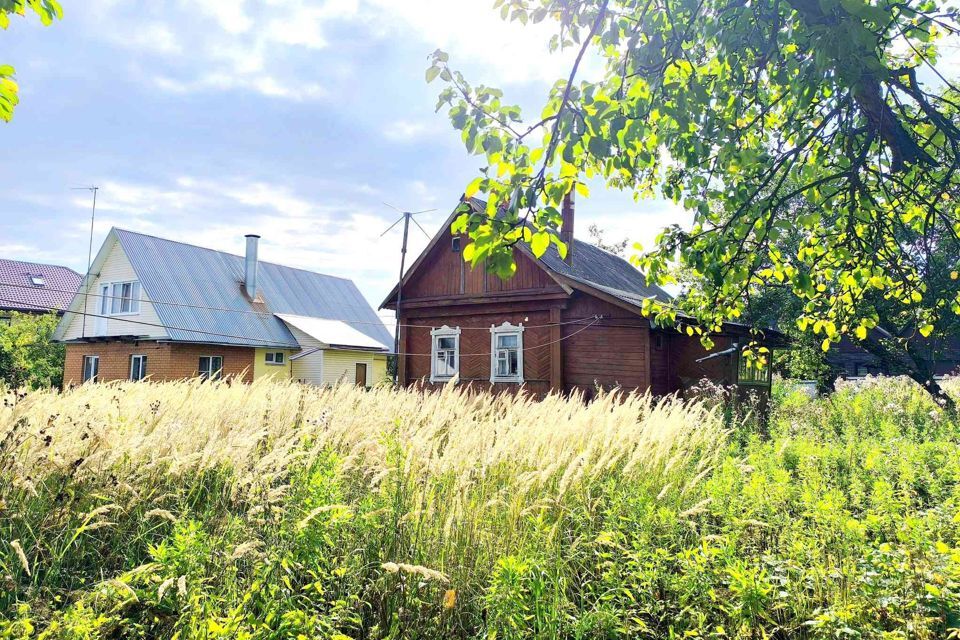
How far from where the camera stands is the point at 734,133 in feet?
13.4

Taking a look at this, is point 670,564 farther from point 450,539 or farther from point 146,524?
point 146,524

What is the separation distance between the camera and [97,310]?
23.4 meters

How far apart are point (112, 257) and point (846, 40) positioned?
26.7m

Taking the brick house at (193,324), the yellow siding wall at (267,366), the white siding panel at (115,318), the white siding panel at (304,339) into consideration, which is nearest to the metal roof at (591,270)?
the brick house at (193,324)

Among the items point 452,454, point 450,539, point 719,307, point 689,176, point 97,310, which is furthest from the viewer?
point 97,310

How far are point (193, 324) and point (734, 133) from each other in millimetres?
22672

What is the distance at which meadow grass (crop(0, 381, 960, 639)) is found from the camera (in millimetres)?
2641

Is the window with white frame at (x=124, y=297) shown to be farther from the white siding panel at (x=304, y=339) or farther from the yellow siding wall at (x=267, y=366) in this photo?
the white siding panel at (x=304, y=339)

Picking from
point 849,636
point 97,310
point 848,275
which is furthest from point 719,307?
point 97,310

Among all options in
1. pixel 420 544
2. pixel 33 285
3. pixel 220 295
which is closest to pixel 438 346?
pixel 220 295

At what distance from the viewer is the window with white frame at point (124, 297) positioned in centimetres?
2278

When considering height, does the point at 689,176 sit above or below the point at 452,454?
above

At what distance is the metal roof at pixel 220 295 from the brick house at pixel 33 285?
1395 centimetres

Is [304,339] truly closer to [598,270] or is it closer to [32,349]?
[32,349]
